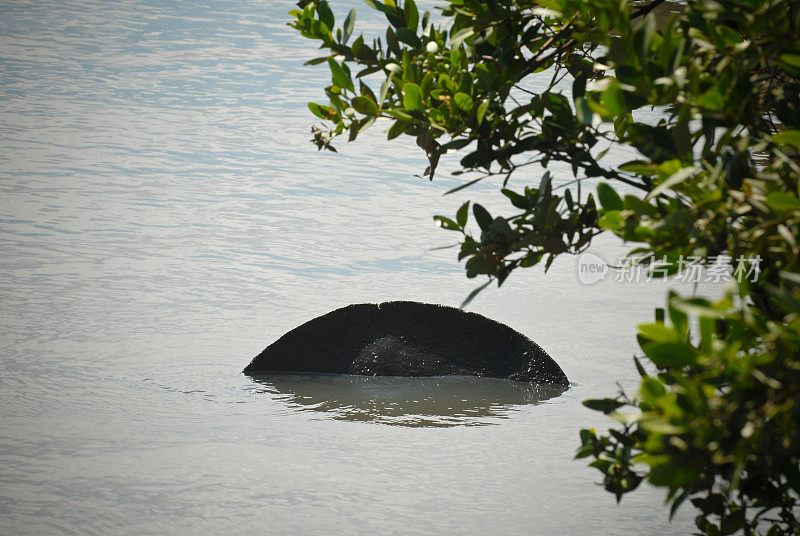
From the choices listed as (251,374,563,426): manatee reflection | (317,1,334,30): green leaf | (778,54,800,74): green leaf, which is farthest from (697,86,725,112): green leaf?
(251,374,563,426): manatee reflection

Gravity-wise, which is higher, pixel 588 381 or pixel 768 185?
pixel 768 185

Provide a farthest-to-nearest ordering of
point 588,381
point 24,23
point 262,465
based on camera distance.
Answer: point 24,23 → point 588,381 → point 262,465

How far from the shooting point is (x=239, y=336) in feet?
12.3

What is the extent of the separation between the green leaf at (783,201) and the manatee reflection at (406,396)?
2.18m

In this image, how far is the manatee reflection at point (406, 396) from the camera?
10.1 feet

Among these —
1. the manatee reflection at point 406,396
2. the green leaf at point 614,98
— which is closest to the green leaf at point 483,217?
the green leaf at point 614,98

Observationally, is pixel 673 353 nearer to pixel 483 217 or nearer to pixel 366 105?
pixel 483 217

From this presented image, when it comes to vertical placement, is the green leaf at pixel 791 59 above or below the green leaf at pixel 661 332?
above

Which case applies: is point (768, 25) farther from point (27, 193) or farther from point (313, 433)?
point (27, 193)

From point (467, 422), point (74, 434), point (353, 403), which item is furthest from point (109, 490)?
point (467, 422)

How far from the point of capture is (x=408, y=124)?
4.45 ft

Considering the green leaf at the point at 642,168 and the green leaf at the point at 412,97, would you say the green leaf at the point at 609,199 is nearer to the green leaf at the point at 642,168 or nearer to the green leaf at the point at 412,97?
the green leaf at the point at 642,168

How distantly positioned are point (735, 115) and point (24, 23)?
10237mm

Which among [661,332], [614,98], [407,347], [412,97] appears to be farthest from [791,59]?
[407,347]
